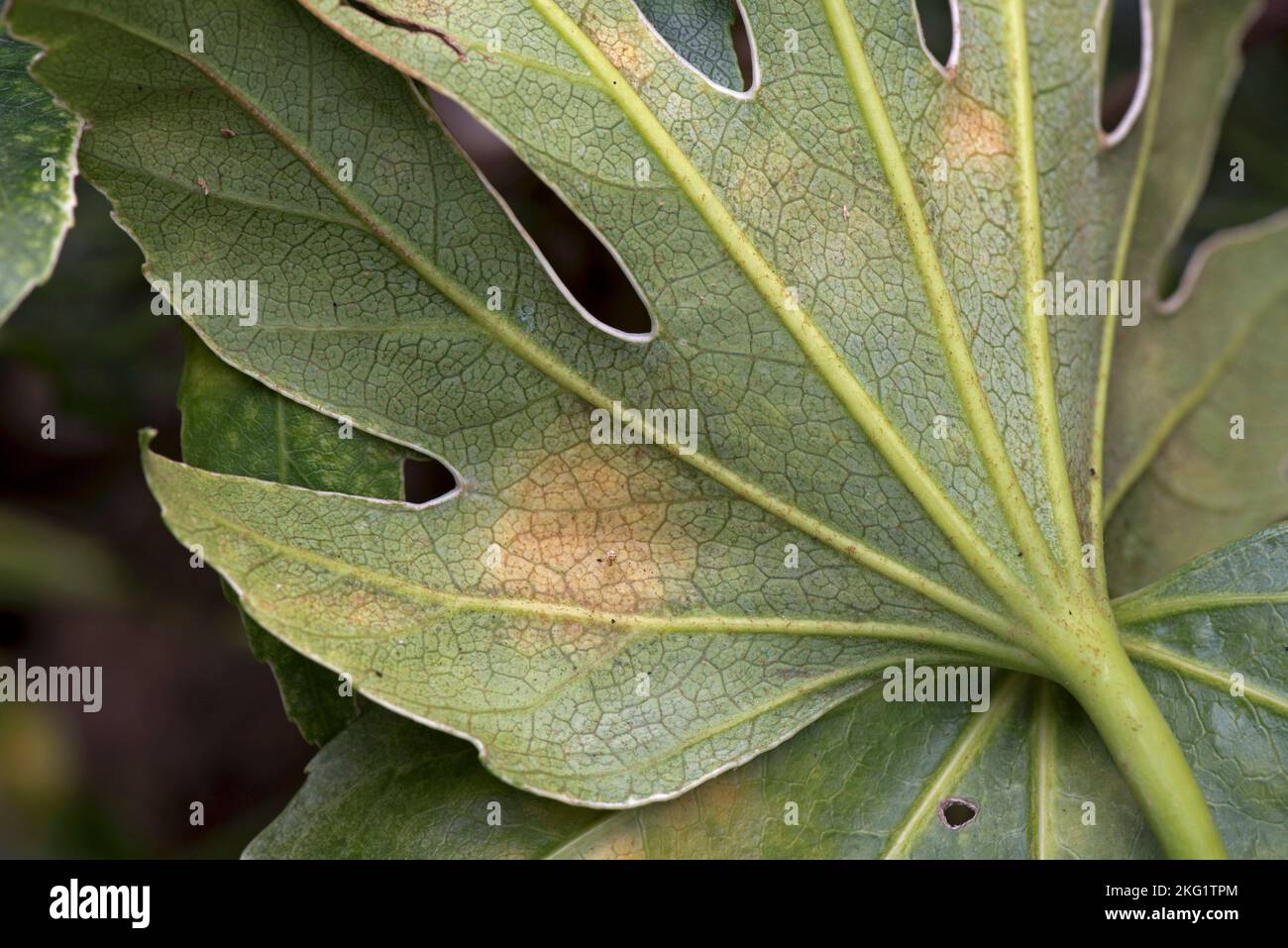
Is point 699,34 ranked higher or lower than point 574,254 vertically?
lower

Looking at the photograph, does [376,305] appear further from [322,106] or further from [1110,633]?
[1110,633]

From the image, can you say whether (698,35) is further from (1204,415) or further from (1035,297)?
(1204,415)

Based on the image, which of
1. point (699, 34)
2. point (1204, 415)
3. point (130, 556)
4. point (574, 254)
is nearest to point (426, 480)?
point (574, 254)

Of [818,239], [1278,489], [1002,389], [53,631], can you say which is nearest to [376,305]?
[818,239]

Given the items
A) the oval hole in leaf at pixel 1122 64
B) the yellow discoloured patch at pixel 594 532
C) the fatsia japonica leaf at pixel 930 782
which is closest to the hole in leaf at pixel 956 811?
the fatsia japonica leaf at pixel 930 782

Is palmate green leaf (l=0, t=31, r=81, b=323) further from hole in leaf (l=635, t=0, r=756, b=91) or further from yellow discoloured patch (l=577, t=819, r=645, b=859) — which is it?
yellow discoloured patch (l=577, t=819, r=645, b=859)

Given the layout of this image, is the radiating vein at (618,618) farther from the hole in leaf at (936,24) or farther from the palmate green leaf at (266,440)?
the hole in leaf at (936,24)

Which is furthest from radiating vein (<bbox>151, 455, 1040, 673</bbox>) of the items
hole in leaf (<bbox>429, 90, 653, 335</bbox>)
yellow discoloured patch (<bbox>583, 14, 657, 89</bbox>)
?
hole in leaf (<bbox>429, 90, 653, 335</bbox>)
